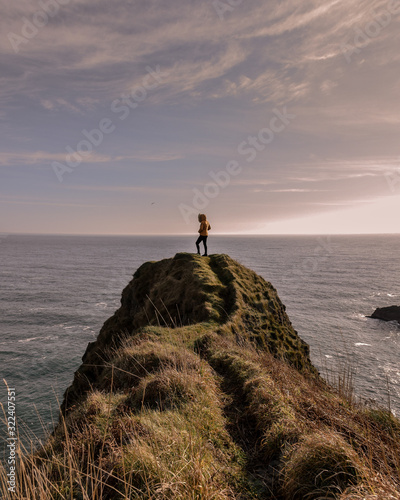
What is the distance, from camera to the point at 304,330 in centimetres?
4866

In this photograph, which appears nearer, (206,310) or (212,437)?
(212,437)

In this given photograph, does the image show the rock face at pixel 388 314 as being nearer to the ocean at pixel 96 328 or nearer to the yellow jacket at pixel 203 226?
the ocean at pixel 96 328

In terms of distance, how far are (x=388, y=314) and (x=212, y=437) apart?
207ft

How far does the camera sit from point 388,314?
55.4 m

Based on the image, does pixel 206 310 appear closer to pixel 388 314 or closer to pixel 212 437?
pixel 212 437

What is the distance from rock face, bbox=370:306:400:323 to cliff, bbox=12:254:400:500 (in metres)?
57.7

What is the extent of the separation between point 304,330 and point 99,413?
159 feet

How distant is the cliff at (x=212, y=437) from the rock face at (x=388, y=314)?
57704 millimetres

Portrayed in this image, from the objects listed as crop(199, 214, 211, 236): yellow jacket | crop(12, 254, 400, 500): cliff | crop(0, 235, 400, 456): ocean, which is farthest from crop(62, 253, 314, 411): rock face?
crop(12, 254, 400, 500): cliff

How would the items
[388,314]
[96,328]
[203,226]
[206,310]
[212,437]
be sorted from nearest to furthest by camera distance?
[212,437]
[206,310]
[203,226]
[96,328]
[388,314]

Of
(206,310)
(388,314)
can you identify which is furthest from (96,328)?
(388,314)

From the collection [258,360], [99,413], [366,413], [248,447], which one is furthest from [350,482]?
[258,360]

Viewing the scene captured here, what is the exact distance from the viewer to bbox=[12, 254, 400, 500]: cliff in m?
3.42

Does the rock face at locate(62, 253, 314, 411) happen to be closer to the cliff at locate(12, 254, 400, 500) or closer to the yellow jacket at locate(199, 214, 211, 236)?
the yellow jacket at locate(199, 214, 211, 236)
